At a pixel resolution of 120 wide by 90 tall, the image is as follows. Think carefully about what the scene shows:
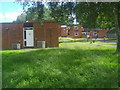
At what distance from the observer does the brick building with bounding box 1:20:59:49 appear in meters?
12.2

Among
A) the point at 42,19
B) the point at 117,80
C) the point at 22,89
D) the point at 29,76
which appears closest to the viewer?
the point at 22,89

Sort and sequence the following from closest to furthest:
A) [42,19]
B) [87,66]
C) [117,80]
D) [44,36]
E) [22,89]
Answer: [22,89] → [117,80] → [87,66] → [42,19] → [44,36]

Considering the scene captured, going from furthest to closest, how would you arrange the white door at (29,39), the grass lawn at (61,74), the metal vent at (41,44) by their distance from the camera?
the white door at (29,39) → the metal vent at (41,44) → the grass lawn at (61,74)

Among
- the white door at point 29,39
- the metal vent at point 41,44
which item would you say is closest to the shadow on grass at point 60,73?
the metal vent at point 41,44

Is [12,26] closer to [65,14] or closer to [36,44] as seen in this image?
[36,44]

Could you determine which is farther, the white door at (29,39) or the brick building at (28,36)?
the white door at (29,39)

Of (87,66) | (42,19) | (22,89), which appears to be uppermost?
(42,19)

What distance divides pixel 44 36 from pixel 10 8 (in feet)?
31.1

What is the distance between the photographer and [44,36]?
1223cm

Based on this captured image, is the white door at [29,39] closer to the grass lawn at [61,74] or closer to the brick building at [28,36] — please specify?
the brick building at [28,36]

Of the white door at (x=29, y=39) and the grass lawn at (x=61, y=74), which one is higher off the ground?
the white door at (x=29, y=39)

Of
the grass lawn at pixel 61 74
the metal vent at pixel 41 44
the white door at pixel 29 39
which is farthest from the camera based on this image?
the white door at pixel 29 39

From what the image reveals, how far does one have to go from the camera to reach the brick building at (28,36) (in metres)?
12.2

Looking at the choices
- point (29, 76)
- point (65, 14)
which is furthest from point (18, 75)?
point (65, 14)
